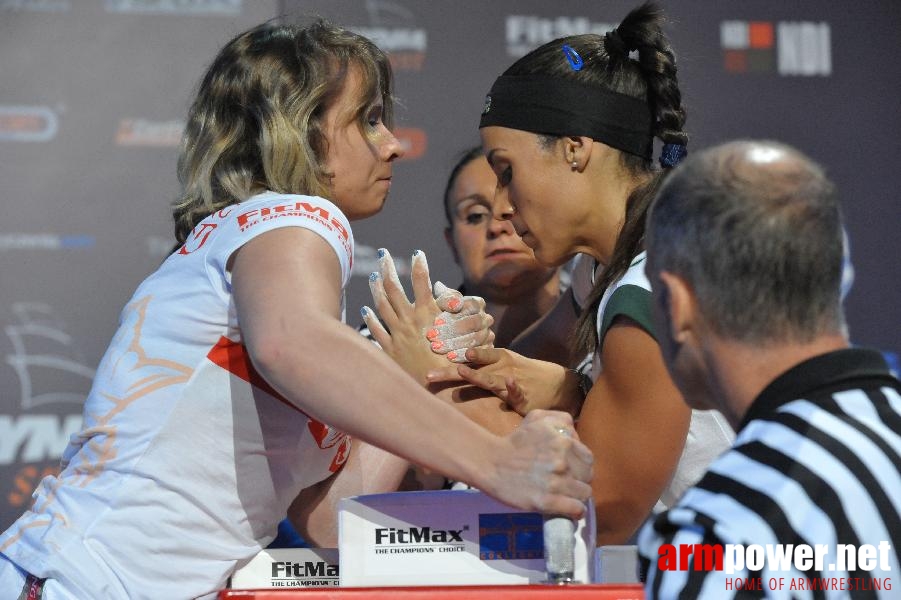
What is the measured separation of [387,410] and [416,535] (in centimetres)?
28

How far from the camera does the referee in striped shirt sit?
1.03 m

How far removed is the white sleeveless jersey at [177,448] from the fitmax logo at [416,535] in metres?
0.22

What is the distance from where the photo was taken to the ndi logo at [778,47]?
14.7ft

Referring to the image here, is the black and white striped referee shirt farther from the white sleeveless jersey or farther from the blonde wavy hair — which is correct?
the blonde wavy hair

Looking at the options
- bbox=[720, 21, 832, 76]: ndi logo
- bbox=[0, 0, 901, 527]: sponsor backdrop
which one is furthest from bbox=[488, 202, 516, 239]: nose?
bbox=[720, 21, 832, 76]: ndi logo

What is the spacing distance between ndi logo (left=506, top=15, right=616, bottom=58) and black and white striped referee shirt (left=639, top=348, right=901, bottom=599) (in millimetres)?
3552

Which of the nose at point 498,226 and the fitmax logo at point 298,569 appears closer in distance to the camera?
the fitmax logo at point 298,569

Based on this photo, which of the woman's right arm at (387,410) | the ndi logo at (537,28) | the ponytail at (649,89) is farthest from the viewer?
the ndi logo at (537,28)

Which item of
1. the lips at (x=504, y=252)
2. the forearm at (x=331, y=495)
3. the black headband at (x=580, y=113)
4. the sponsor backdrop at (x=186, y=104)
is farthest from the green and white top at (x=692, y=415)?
the sponsor backdrop at (x=186, y=104)

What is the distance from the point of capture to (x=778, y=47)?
4.49 meters

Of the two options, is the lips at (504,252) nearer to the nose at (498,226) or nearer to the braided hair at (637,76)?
the nose at (498,226)

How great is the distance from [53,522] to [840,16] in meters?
4.06

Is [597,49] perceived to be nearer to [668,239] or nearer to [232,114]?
[232,114]

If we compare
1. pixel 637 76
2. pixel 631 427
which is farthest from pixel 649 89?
pixel 631 427
